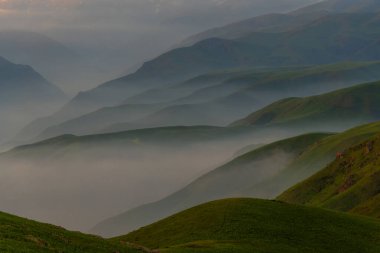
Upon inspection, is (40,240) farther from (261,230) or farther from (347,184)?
(347,184)

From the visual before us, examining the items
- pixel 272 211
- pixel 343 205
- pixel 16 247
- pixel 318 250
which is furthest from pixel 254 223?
Answer: pixel 343 205

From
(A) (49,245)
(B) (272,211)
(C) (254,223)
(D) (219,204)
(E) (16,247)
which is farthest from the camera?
(D) (219,204)

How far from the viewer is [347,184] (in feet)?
547

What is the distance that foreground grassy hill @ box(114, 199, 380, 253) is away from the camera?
Answer: 221 feet

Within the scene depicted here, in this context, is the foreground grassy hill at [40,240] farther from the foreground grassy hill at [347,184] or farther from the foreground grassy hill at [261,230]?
the foreground grassy hill at [347,184]

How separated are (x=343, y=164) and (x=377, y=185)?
41.7m

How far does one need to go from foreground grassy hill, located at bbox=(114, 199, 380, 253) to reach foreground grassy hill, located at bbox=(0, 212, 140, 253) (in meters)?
10.6

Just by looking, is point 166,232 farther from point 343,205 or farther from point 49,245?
point 343,205

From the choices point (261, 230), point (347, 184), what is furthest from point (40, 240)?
point (347, 184)

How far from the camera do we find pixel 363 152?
603 feet

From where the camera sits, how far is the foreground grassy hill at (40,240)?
139 ft

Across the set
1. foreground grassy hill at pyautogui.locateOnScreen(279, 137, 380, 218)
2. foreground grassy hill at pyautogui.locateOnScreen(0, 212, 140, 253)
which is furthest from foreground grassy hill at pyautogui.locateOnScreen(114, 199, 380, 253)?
foreground grassy hill at pyautogui.locateOnScreen(279, 137, 380, 218)

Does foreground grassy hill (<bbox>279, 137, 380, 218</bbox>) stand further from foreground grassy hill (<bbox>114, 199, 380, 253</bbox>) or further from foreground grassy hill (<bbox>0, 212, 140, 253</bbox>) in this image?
foreground grassy hill (<bbox>0, 212, 140, 253</bbox>)

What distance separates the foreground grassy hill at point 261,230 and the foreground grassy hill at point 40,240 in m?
10.6
